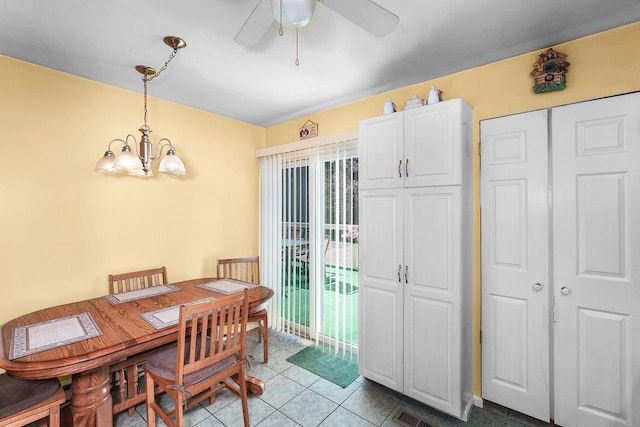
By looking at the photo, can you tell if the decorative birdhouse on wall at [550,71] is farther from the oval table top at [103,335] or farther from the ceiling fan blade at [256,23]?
the oval table top at [103,335]

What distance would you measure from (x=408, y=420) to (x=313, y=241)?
1.79 meters

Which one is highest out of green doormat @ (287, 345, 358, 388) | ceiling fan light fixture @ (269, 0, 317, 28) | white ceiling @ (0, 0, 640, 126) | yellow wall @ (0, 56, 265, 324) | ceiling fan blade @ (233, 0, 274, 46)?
white ceiling @ (0, 0, 640, 126)

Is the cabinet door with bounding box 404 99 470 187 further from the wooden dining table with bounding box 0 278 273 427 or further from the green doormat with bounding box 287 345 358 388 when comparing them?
the green doormat with bounding box 287 345 358 388

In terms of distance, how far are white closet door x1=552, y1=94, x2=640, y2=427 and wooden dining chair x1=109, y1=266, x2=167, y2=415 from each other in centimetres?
298

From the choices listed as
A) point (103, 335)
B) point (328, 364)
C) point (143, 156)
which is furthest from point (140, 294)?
point (328, 364)

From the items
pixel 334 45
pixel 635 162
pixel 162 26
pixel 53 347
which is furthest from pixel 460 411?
pixel 162 26

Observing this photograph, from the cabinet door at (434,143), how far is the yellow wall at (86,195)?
7.44ft

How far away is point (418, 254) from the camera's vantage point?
7.01 feet

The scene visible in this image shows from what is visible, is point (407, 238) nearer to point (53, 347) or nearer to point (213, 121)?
point (53, 347)

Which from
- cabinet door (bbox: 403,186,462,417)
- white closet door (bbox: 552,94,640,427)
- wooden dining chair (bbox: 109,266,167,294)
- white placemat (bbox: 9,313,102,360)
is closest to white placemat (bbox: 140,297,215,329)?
white placemat (bbox: 9,313,102,360)

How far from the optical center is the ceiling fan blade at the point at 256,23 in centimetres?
130

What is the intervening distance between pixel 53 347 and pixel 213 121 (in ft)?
8.46

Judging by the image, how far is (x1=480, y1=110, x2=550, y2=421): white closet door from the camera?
1938 mm

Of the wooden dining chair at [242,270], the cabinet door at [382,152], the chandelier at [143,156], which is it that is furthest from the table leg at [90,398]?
the cabinet door at [382,152]
